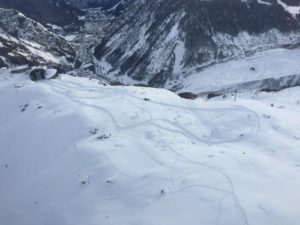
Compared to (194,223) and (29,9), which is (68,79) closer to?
(194,223)

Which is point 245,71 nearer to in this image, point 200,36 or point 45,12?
point 200,36

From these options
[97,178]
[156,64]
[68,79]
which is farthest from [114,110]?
[156,64]

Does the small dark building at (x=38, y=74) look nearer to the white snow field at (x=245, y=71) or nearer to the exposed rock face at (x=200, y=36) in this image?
the white snow field at (x=245, y=71)

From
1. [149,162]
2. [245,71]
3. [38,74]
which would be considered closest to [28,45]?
[245,71]

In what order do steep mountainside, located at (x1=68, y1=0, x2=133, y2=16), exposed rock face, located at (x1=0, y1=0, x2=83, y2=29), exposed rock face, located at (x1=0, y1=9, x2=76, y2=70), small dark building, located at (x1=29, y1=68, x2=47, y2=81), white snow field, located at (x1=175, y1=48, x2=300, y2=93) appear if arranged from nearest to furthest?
1. small dark building, located at (x1=29, y1=68, x2=47, y2=81)
2. white snow field, located at (x1=175, y1=48, x2=300, y2=93)
3. exposed rock face, located at (x1=0, y1=9, x2=76, y2=70)
4. exposed rock face, located at (x1=0, y1=0, x2=83, y2=29)
5. steep mountainside, located at (x1=68, y1=0, x2=133, y2=16)

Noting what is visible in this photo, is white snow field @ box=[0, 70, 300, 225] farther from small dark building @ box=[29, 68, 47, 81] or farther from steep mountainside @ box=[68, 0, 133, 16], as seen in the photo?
steep mountainside @ box=[68, 0, 133, 16]

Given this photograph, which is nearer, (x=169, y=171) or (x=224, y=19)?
(x=169, y=171)

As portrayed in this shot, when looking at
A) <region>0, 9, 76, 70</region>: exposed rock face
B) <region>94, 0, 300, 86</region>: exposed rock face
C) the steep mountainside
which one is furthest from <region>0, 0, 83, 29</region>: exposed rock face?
<region>94, 0, 300, 86</region>: exposed rock face
